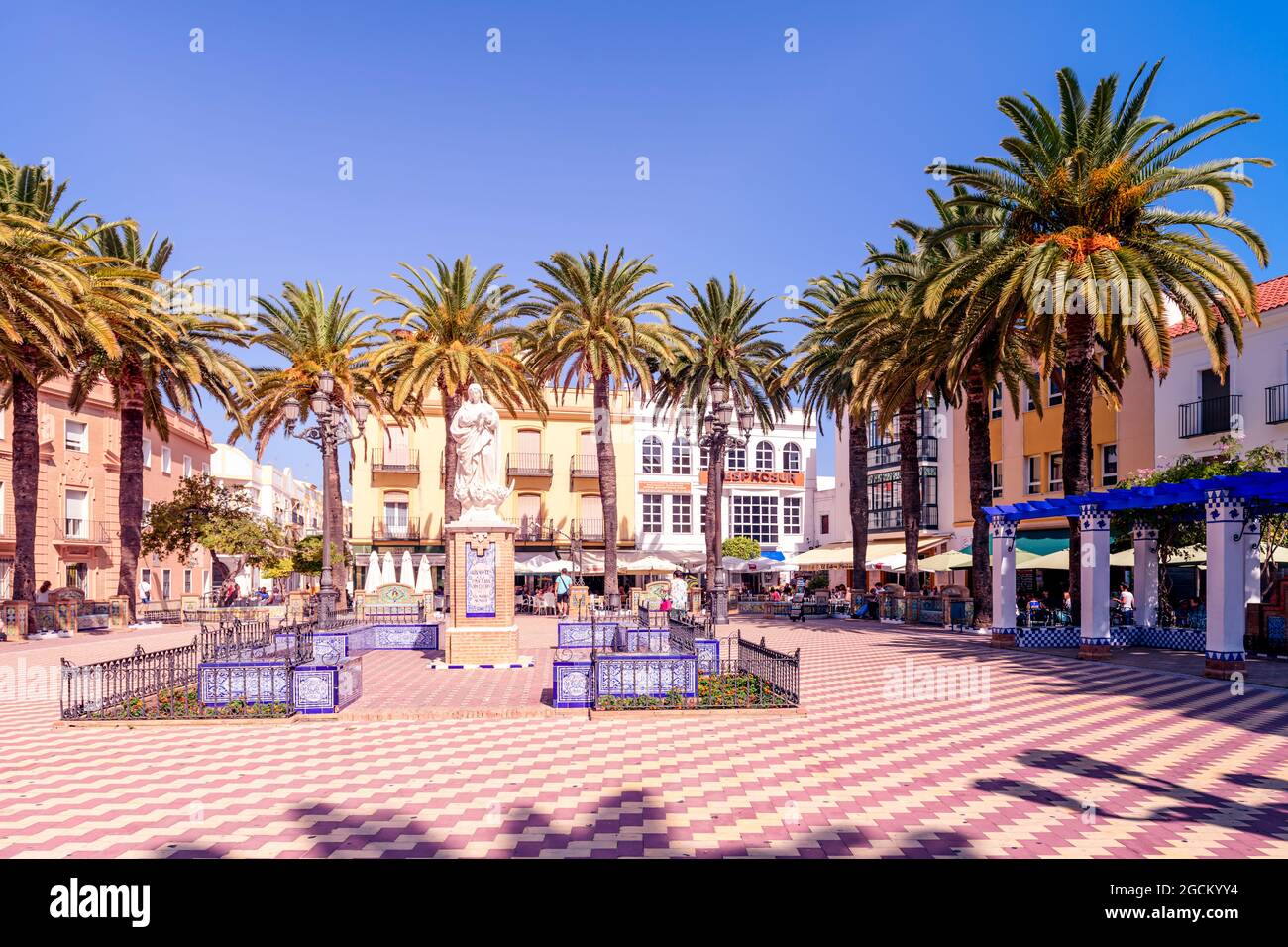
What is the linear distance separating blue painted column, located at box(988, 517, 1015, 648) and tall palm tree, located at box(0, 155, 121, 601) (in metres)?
21.3

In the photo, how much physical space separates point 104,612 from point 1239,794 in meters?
29.6

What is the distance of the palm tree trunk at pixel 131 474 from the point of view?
26.6 metres

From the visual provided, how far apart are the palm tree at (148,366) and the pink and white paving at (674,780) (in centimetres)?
1534

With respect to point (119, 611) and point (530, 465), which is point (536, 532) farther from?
point (119, 611)

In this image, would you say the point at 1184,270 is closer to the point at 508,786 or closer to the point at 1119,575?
the point at 1119,575

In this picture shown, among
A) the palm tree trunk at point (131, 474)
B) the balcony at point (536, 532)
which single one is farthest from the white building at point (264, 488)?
the palm tree trunk at point (131, 474)

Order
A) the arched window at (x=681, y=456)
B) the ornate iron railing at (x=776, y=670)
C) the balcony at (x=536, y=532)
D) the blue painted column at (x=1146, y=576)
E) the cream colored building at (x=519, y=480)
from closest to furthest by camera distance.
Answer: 1. the ornate iron railing at (x=776, y=670)
2. the blue painted column at (x=1146, y=576)
3. the cream colored building at (x=519, y=480)
4. the balcony at (x=536, y=532)
5. the arched window at (x=681, y=456)

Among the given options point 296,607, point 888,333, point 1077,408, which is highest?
point 888,333

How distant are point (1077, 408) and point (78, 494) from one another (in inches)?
1485

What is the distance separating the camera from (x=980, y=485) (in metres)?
23.8

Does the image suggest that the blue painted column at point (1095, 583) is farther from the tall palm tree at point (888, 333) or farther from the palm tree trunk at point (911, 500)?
the palm tree trunk at point (911, 500)

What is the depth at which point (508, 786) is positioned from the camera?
7617 millimetres

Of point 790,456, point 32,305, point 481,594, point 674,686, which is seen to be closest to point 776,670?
point 674,686

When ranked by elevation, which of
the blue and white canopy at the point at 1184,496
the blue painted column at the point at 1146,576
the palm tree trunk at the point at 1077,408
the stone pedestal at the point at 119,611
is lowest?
the stone pedestal at the point at 119,611
